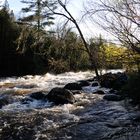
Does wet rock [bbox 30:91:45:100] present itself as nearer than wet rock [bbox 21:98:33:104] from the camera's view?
No

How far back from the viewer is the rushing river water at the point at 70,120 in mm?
11680

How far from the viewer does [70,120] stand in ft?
44.8

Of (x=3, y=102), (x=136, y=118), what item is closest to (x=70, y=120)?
(x=136, y=118)

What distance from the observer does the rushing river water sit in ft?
38.3

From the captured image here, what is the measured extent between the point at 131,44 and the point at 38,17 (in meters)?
12.3

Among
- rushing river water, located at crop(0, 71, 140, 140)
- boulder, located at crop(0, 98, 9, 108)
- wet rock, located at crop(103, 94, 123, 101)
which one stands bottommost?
rushing river water, located at crop(0, 71, 140, 140)

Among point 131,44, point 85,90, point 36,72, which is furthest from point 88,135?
point 36,72

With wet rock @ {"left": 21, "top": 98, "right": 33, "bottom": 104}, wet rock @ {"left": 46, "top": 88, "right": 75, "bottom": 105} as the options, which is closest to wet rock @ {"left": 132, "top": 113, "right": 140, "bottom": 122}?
wet rock @ {"left": 46, "top": 88, "right": 75, "bottom": 105}

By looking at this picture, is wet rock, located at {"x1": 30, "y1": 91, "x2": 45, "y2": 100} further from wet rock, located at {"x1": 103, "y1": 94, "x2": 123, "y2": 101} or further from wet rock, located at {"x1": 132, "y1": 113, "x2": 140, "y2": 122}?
wet rock, located at {"x1": 132, "y1": 113, "x2": 140, "y2": 122}

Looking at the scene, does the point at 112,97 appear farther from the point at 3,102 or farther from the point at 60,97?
the point at 3,102

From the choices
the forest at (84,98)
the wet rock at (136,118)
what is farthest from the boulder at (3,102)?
the wet rock at (136,118)

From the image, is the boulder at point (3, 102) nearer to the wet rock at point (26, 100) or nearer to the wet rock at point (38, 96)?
the wet rock at point (26, 100)

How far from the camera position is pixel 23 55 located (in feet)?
123

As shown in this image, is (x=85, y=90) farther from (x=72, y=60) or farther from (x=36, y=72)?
(x=36, y=72)
